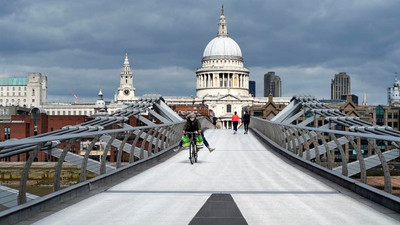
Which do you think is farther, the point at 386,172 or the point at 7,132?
the point at 7,132

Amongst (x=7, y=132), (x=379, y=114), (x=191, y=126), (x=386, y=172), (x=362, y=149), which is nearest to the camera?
(x=386, y=172)

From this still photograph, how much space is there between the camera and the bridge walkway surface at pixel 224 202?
375 inches

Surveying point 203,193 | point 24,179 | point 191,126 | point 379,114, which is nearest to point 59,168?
point 24,179

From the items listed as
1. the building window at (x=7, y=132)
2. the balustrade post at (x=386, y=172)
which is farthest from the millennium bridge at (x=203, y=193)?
the building window at (x=7, y=132)

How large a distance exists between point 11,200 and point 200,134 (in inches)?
421

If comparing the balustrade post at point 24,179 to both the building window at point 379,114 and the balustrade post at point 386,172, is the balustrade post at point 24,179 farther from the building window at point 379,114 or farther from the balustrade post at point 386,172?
the building window at point 379,114

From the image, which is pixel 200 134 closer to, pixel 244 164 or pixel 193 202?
pixel 244 164

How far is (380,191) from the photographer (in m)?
11.1

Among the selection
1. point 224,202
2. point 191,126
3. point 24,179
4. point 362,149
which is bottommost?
point 224,202

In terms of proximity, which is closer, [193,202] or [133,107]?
[193,202]

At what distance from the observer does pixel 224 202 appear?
11.2m

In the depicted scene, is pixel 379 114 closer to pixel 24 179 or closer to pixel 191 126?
pixel 191 126

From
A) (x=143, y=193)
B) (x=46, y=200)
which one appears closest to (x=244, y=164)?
(x=143, y=193)

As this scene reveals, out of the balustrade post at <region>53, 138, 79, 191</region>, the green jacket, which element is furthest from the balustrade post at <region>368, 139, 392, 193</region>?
the green jacket
